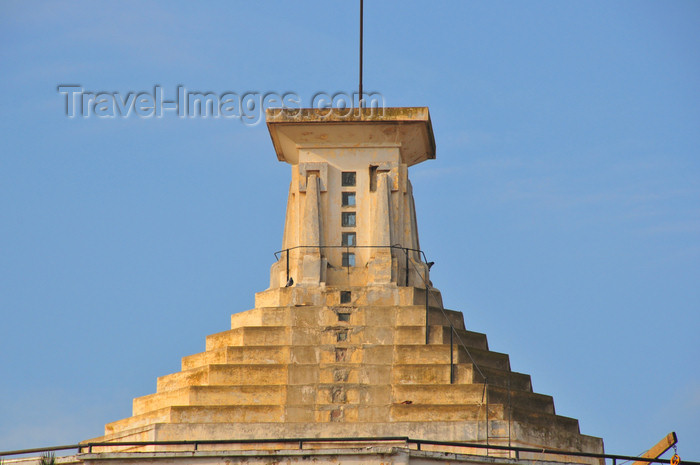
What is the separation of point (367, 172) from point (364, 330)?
6447mm

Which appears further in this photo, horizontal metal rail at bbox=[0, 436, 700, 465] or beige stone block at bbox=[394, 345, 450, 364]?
beige stone block at bbox=[394, 345, 450, 364]

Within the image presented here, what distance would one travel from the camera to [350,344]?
2372 inches

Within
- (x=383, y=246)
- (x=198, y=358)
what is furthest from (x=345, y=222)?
(x=198, y=358)

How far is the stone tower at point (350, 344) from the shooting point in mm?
57438

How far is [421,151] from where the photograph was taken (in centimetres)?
6562

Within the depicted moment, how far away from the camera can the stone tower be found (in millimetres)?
57438

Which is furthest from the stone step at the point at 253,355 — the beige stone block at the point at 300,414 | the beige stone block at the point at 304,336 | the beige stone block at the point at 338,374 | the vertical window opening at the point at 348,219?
the vertical window opening at the point at 348,219

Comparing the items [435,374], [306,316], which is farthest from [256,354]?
[435,374]

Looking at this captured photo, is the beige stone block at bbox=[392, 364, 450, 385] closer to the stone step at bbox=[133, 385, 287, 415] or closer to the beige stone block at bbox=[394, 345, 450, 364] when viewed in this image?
the beige stone block at bbox=[394, 345, 450, 364]

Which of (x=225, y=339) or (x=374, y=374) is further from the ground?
(x=225, y=339)

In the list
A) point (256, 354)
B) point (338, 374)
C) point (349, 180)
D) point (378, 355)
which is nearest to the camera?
point (338, 374)

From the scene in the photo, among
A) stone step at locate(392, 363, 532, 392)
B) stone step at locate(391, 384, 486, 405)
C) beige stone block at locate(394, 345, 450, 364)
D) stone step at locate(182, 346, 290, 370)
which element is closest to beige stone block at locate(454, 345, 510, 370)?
beige stone block at locate(394, 345, 450, 364)

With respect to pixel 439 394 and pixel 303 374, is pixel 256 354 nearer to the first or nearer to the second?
pixel 303 374

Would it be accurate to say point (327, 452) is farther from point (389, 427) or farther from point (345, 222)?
point (345, 222)
